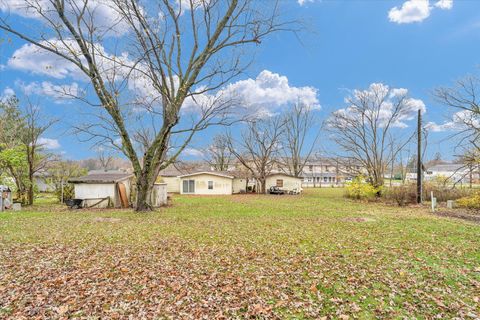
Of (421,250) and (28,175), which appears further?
(28,175)

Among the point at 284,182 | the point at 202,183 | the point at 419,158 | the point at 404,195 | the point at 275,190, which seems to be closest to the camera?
the point at 419,158

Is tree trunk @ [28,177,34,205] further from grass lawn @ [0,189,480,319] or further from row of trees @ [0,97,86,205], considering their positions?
grass lawn @ [0,189,480,319]

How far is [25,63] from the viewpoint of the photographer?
1191cm

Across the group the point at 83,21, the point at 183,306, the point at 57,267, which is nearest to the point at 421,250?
the point at 183,306

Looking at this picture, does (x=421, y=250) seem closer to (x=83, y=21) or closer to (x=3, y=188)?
(x=83, y=21)

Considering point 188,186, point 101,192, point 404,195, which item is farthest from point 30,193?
point 404,195

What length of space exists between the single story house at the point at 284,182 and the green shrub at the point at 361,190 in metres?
12.1

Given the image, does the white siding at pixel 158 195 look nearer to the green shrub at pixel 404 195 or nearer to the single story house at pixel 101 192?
the single story house at pixel 101 192

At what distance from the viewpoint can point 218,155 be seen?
45531 mm

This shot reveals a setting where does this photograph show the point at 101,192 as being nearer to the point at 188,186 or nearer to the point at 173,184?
the point at 188,186

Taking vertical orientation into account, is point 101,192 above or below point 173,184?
above

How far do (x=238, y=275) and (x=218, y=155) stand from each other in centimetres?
4095

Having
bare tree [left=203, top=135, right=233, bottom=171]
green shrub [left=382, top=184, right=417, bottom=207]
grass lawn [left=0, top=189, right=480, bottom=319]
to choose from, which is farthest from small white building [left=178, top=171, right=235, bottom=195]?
grass lawn [left=0, top=189, right=480, bottom=319]

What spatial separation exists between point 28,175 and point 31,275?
17476mm
